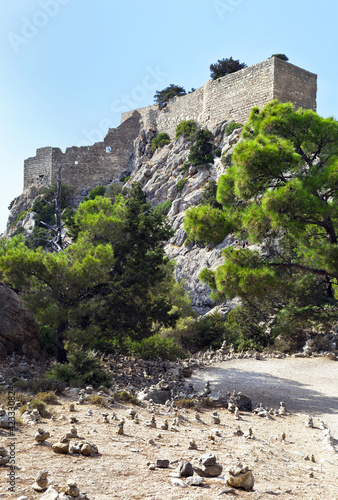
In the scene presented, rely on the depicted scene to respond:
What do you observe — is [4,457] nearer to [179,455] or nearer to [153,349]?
[179,455]

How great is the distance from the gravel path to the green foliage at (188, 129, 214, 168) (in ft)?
62.4

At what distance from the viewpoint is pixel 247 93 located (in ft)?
99.9

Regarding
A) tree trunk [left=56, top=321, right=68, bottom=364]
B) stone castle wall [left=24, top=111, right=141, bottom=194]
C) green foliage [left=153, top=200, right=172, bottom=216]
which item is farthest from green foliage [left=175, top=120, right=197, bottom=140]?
tree trunk [left=56, top=321, right=68, bottom=364]

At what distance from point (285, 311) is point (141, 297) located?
4.00 m

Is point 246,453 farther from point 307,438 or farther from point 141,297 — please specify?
point 141,297

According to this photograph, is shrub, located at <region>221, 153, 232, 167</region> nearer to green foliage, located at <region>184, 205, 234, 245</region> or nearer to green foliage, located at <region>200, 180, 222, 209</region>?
green foliage, located at <region>200, 180, 222, 209</region>

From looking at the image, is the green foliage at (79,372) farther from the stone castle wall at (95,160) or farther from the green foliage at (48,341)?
the stone castle wall at (95,160)

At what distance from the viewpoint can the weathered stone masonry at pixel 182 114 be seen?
29141 millimetres

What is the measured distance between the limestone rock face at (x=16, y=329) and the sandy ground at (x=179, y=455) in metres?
3.80

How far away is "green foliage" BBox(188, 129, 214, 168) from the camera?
1186 inches

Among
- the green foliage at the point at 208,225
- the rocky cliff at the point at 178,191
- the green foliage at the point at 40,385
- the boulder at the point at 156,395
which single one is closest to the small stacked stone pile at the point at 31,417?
the green foliage at the point at 40,385

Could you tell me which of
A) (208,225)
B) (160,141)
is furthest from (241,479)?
(160,141)

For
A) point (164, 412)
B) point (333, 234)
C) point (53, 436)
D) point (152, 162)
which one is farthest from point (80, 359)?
point (152, 162)

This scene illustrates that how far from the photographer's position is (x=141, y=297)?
11734mm
